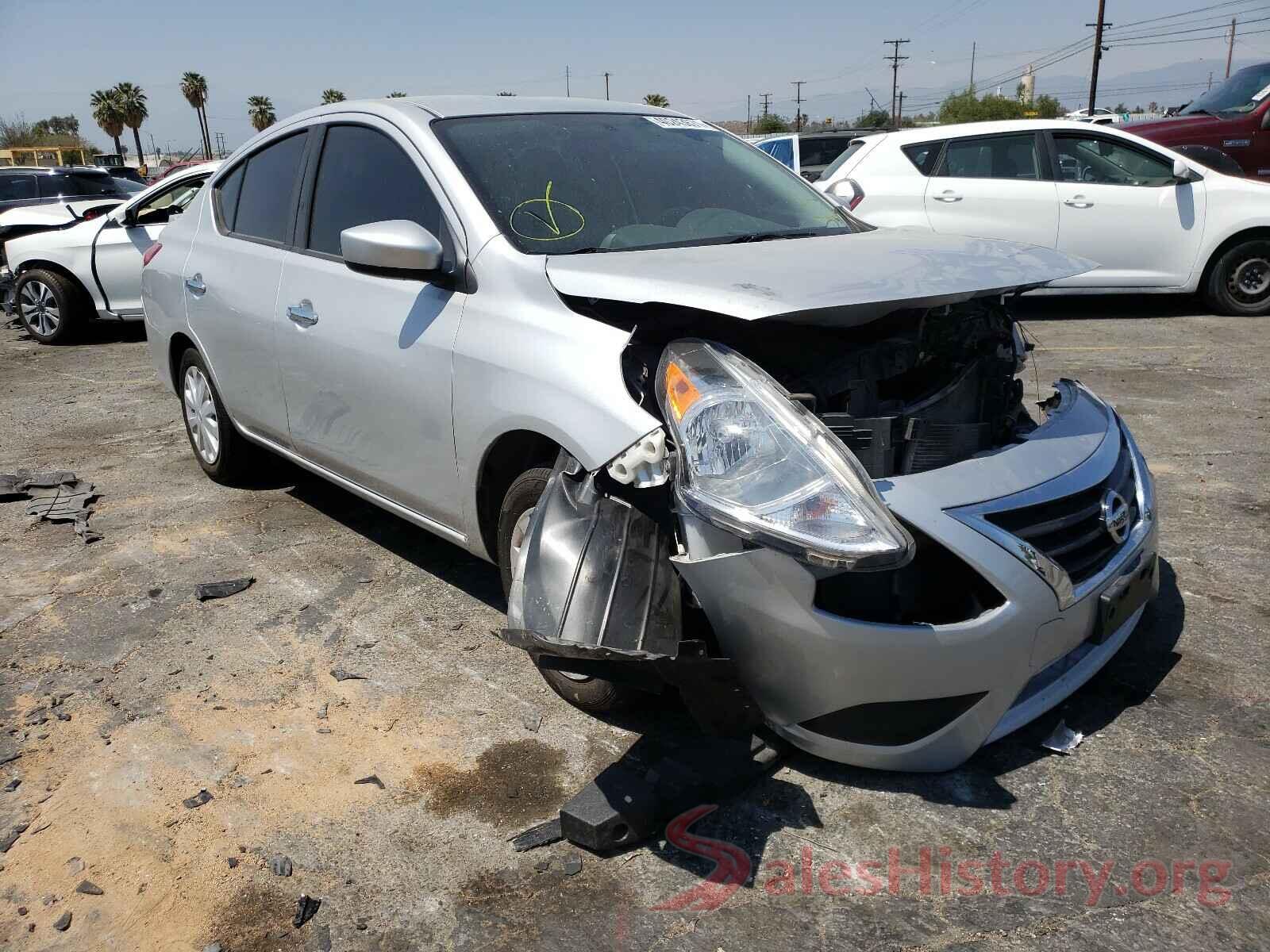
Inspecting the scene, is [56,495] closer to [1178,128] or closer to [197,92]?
[1178,128]

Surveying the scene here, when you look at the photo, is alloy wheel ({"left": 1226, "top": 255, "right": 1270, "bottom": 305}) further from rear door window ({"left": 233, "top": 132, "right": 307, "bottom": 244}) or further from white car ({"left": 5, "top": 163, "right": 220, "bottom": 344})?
white car ({"left": 5, "top": 163, "right": 220, "bottom": 344})

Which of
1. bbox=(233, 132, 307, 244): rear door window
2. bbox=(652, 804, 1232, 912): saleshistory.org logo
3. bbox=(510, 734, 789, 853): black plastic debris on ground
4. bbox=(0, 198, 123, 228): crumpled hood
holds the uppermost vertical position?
bbox=(233, 132, 307, 244): rear door window

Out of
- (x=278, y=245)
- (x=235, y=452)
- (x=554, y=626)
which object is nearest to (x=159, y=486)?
(x=235, y=452)

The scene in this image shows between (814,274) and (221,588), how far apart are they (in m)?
2.67

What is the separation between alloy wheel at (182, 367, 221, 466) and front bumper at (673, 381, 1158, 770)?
3388 mm

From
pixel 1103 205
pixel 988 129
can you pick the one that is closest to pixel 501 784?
pixel 1103 205

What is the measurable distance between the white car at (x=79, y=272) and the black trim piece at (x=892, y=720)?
8.68 m

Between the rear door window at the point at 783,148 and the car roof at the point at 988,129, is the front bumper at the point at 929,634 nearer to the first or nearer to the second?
the car roof at the point at 988,129

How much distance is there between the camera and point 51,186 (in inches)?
548

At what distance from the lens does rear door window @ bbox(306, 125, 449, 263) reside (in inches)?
136

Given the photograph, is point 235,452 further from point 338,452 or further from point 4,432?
point 4,432

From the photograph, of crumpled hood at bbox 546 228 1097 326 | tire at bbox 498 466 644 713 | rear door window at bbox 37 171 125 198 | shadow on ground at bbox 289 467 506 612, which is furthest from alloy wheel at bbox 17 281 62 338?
crumpled hood at bbox 546 228 1097 326

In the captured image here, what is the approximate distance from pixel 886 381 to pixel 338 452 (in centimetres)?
211

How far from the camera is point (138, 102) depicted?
72625 mm
